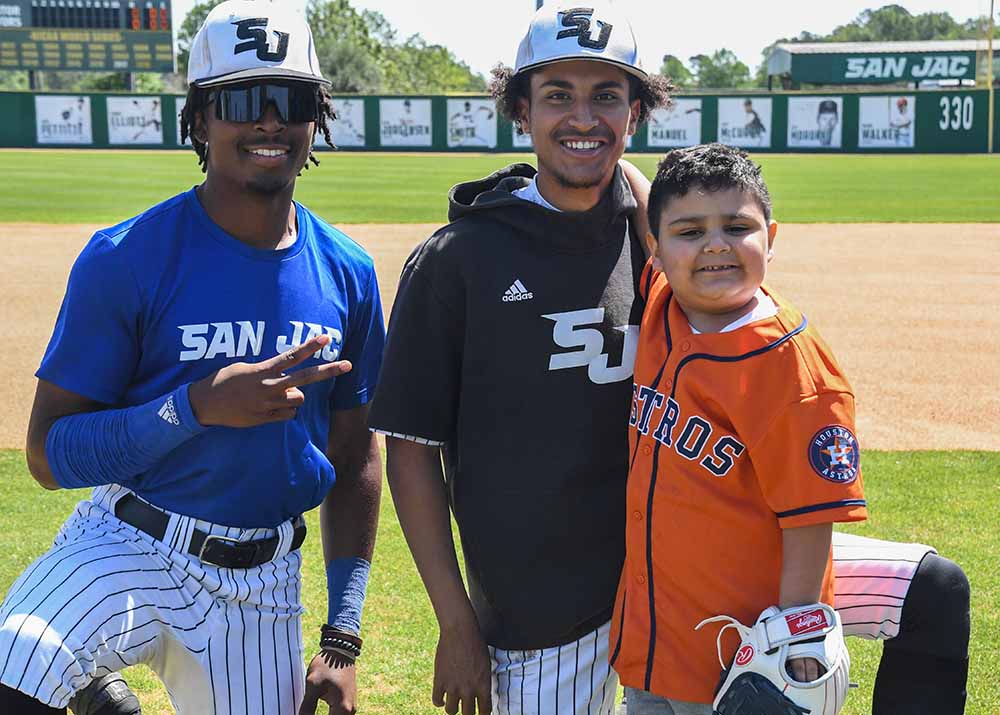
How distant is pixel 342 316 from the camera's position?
3125 millimetres

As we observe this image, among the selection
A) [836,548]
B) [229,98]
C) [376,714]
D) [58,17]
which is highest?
[58,17]

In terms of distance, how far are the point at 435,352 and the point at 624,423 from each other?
18.9 inches

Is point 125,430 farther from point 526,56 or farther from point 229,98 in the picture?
point 526,56

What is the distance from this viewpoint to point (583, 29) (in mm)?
2752

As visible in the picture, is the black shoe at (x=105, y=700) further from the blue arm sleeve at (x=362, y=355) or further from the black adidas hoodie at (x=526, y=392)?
the black adidas hoodie at (x=526, y=392)

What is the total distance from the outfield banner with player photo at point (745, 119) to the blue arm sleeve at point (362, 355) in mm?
37137

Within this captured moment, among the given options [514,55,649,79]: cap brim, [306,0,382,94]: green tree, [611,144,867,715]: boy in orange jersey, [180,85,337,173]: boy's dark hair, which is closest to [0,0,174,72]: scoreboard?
[306,0,382,94]: green tree

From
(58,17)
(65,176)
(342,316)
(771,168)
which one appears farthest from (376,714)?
(58,17)

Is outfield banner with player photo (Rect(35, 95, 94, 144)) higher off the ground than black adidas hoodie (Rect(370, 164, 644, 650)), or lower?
higher

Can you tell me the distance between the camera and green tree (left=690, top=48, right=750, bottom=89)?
97.4 meters

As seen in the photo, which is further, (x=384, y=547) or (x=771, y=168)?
(x=771, y=168)

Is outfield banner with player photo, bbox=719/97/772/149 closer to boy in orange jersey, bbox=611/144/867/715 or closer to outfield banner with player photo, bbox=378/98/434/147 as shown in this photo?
outfield banner with player photo, bbox=378/98/434/147

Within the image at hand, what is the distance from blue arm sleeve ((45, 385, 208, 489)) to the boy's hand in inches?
54.1

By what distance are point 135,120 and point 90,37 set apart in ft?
35.8
